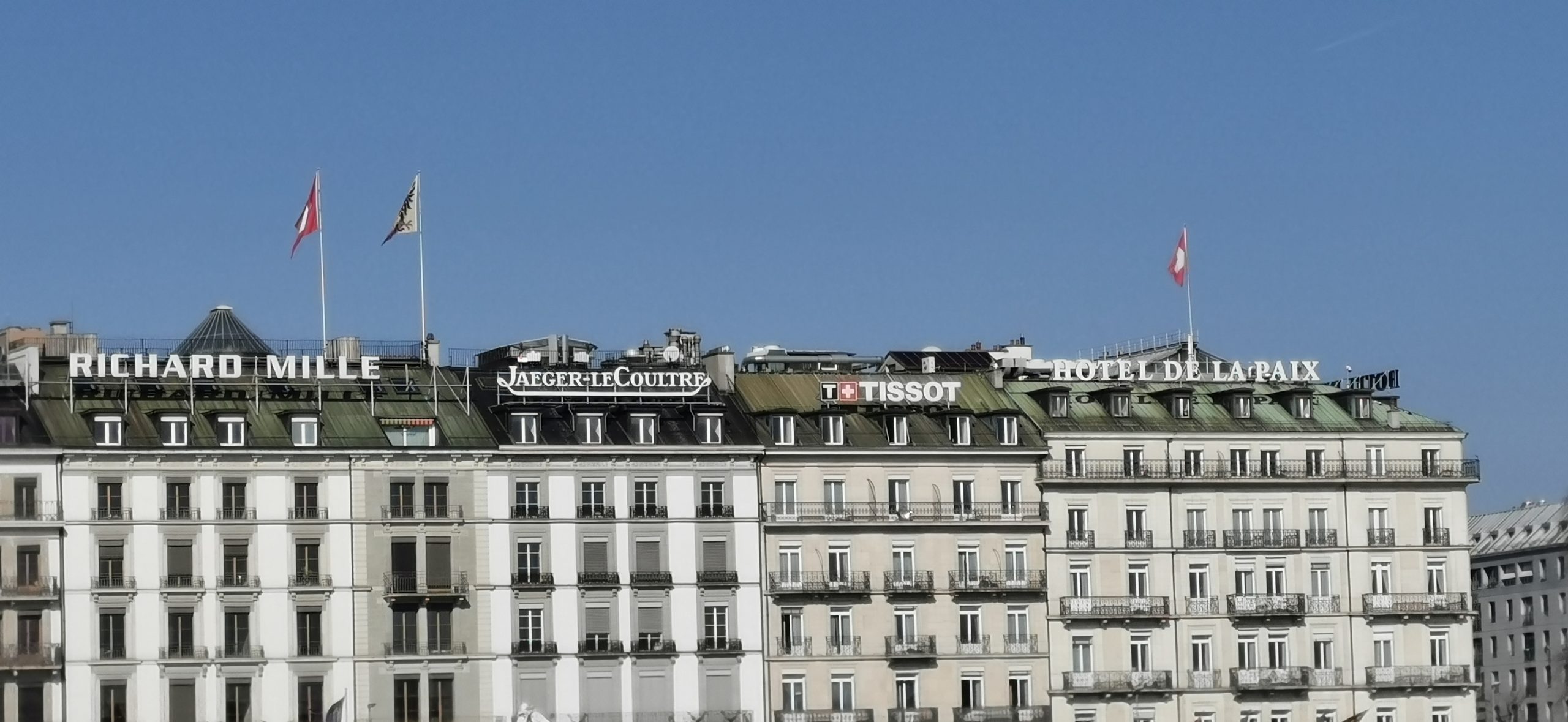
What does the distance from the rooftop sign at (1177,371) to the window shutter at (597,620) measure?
31.8m

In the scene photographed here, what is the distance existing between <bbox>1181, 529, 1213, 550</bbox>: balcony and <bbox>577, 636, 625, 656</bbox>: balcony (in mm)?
32096

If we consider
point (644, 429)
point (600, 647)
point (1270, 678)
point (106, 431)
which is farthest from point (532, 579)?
point (1270, 678)

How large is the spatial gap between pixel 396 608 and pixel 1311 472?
167ft

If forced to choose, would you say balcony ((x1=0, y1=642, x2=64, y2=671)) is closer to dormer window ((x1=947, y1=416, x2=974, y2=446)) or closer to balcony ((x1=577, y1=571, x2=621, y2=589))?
balcony ((x1=577, y1=571, x2=621, y2=589))

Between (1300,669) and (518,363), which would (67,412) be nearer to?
(518,363)

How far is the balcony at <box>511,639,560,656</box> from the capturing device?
493 feet

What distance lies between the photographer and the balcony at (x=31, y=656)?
466 feet

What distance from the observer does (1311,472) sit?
167m

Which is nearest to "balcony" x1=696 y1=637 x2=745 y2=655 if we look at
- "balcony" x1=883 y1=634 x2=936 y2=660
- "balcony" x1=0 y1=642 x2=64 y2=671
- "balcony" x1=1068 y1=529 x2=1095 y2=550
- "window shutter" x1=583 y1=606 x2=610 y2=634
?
"window shutter" x1=583 y1=606 x2=610 y2=634

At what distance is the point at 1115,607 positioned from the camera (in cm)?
16175

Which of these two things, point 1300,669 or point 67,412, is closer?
point 67,412

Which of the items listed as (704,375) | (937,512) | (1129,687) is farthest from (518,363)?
(1129,687)

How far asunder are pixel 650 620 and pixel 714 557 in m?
4.80

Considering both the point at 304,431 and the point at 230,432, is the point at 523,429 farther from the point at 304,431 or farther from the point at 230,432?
the point at 230,432
